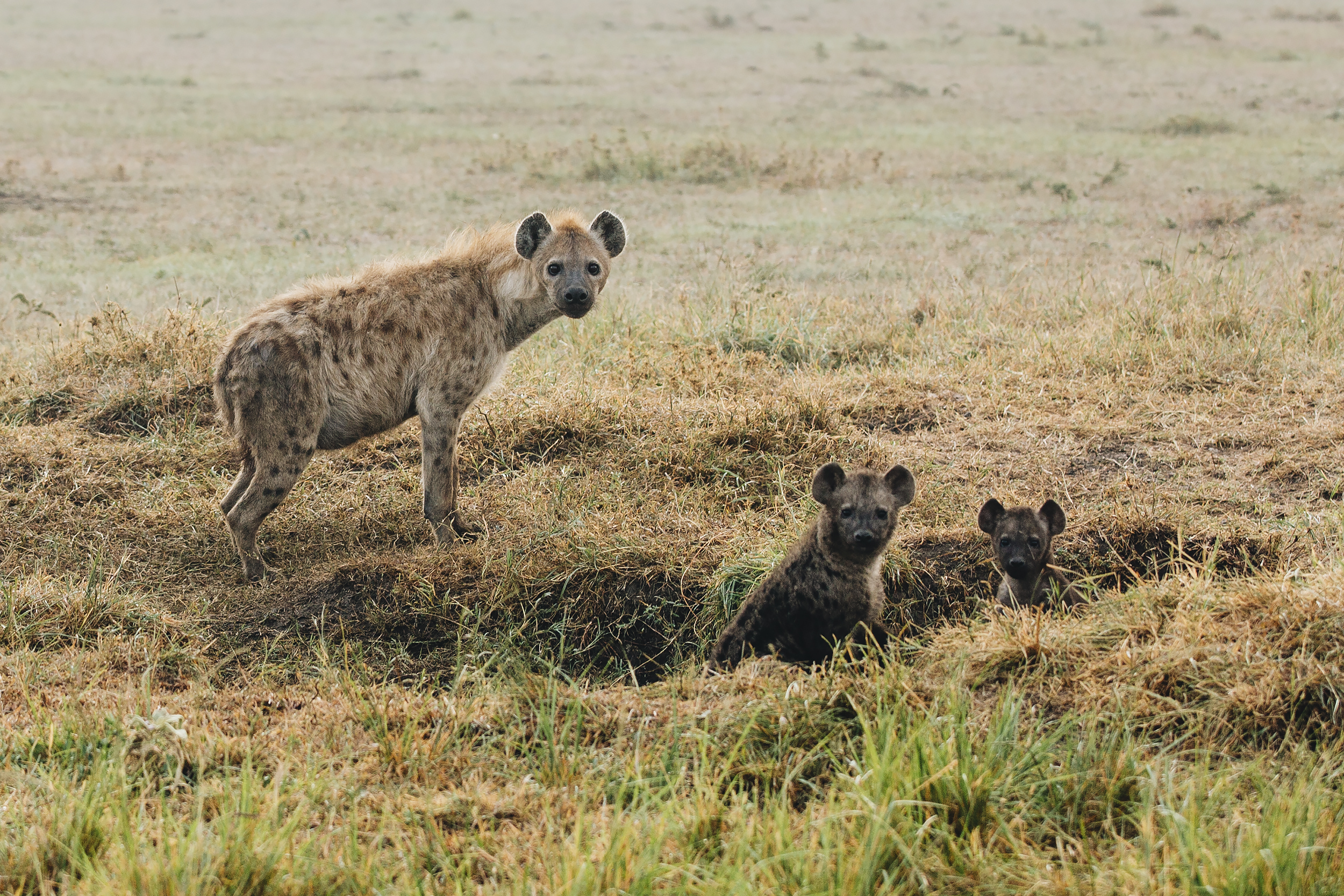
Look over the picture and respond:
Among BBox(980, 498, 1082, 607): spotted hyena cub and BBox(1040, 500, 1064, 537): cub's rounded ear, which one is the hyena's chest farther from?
BBox(1040, 500, 1064, 537): cub's rounded ear

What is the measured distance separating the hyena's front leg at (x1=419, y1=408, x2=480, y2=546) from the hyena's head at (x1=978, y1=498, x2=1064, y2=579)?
1.88m

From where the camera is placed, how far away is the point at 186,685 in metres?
3.58

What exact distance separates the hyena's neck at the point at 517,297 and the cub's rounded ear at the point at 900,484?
5.07 feet

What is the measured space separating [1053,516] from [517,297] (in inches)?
80.4

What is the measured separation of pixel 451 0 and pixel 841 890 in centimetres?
3351

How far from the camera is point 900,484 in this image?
12.1ft

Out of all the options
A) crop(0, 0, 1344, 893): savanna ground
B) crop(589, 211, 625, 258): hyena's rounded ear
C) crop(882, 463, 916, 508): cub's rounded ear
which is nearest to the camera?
crop(0, 0, 1344, 893): savanna ground

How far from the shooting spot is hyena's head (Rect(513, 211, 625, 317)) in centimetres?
452

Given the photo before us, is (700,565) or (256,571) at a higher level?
(700,565)

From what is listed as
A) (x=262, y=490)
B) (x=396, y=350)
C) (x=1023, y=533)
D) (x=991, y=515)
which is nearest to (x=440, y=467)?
(x=396, y=350)

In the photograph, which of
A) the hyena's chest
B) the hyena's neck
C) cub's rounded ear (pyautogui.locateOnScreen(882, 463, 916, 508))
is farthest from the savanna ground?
the hyena's neck

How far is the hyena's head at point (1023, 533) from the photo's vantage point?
145 inches

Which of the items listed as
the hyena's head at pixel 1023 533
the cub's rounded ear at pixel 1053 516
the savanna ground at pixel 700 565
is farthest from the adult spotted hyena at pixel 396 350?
the cub's rounded ear at pixel 1053 516

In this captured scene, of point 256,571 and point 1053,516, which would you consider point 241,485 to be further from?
point 1053,516
